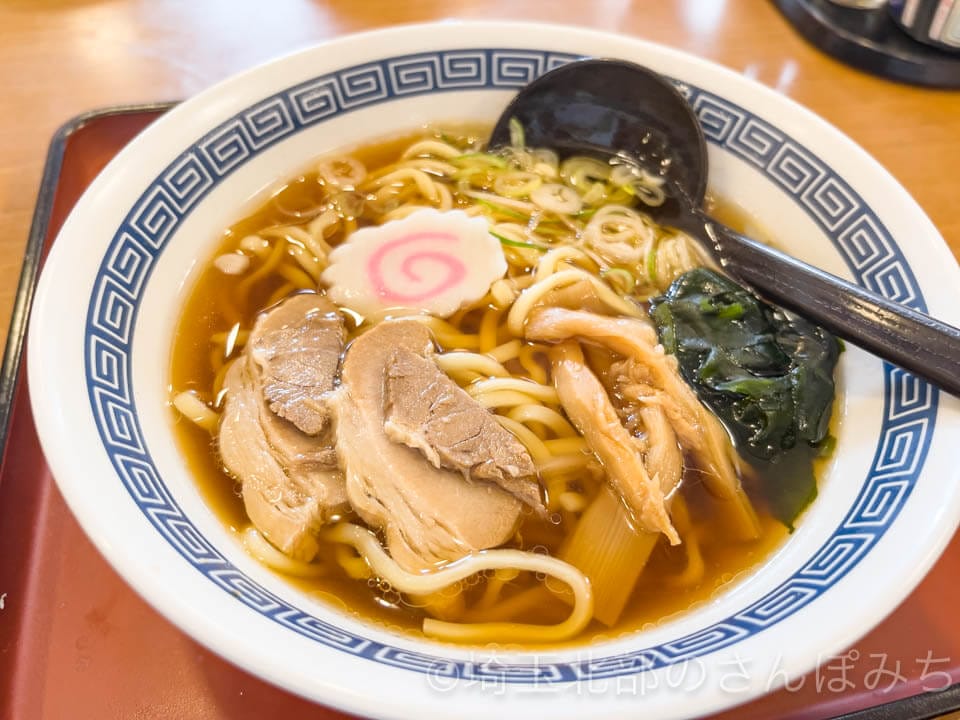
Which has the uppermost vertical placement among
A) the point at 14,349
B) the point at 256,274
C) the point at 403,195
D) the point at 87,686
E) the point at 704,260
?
the point at 704,260

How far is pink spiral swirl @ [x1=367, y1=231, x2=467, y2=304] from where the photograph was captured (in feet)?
5.87

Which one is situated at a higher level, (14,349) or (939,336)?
(939,336)

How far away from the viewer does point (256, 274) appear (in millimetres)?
1812

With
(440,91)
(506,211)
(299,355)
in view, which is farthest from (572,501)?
(440,91)

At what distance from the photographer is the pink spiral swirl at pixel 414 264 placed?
1.79 meters

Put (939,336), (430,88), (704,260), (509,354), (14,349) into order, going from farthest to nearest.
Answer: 1. (430,88)
2. (704,260)
3. (509,354)
4. (14,349)
5. (939,336)

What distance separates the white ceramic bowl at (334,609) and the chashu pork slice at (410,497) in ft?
0.63

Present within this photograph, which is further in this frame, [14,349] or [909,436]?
[14,349]

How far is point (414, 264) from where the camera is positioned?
1.84m

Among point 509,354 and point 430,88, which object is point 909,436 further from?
point 430,88

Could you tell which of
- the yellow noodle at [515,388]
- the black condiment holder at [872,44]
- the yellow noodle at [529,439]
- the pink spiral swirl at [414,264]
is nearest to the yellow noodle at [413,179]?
the pink spiral swirl at [414,264]

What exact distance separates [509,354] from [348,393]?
0.44 metres

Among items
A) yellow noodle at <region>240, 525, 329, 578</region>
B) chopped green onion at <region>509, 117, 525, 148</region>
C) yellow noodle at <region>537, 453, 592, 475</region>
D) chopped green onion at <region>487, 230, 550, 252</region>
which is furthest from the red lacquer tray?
chopped green onion at <region>509, 117, 525, 148</region>

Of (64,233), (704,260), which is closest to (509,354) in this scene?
(704,260)
